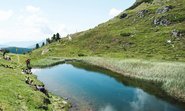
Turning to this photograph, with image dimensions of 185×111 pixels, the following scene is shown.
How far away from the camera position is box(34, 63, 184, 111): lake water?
161 ft

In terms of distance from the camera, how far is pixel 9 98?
38.9 meters

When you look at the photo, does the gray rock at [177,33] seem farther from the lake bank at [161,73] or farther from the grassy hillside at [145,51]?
the lake bank at [161,73]

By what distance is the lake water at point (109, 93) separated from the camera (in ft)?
161

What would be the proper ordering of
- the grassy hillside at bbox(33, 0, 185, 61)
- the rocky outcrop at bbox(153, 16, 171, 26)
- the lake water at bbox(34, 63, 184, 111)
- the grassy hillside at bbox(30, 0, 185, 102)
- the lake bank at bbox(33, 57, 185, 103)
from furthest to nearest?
the rocky outcrop at bbox(153, 16, 171, 26) → the grassy hillside at bbox(33, 0, 185, 61) → the grassy hillside at bbox(30, 0, 185, 102) → the lake bank at bbox(33, 57, 185, 103) → the lake water at bbox(34, 63, 184, 111)

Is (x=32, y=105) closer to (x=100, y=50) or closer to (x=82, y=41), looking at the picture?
(x=100, y=50)

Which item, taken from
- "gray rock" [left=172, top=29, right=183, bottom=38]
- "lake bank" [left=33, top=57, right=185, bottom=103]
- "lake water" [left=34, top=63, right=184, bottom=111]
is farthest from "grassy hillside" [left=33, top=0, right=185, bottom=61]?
"lake water" [left=34, top=63, right=184, bottom=111]

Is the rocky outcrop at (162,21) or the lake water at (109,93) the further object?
the rocky outcrop at (162,21)

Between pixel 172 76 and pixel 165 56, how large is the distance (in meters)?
61.0

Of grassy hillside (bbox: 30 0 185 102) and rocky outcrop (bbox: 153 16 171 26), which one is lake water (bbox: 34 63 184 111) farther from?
rocky outcrop (bbox: 153 16 171 26)

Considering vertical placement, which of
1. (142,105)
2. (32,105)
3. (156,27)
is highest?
(156,27)

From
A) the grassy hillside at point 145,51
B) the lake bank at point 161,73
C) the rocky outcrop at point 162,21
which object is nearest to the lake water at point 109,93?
the lake bank at point 161,73

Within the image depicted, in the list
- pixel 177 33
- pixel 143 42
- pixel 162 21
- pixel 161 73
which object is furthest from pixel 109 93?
pixel 162 21

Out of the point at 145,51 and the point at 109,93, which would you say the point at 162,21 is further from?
the point at 109,93

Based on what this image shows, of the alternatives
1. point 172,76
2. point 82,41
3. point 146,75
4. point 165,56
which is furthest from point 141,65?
point 82,41
